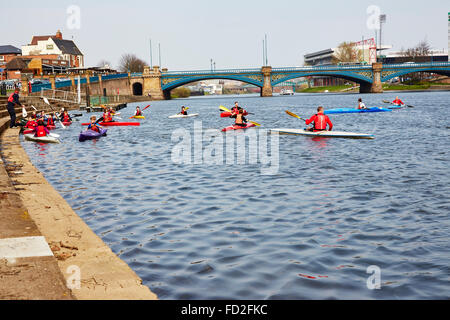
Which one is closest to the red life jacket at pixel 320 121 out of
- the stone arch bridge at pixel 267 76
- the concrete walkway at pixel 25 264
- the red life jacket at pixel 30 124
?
the red life jacket at pixel 30 124

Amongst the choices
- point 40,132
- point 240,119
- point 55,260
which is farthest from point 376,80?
point 55,260

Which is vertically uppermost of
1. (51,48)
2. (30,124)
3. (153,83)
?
(51,48)

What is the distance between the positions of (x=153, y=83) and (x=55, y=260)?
4582 inches

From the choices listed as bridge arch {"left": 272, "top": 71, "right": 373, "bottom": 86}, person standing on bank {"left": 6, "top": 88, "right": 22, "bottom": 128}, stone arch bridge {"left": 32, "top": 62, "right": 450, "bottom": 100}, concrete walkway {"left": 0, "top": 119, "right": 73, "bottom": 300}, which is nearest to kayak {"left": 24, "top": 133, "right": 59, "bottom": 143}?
person standing on bank {"left": 6, "top": 88, "right": 22, "bottom": 128}

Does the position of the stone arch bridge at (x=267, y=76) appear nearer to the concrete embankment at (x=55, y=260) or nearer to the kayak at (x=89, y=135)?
the kayak at (x=89, y=135)

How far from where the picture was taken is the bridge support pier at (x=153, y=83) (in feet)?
391

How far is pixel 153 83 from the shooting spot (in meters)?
120

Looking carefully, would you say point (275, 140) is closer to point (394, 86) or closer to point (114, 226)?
point (114, 226)

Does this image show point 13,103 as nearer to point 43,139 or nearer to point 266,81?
point 43,139

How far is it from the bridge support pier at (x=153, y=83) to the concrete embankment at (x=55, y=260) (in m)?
111

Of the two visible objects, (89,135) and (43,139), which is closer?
(43,139)

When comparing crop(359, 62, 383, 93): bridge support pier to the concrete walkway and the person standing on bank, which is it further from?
the concrete walkway

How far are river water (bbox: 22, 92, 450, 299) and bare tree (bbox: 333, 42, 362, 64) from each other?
147610mm

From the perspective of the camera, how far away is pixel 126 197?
42.5ft
